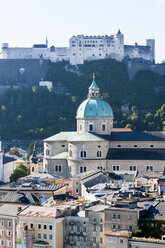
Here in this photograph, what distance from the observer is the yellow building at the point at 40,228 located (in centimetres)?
4609

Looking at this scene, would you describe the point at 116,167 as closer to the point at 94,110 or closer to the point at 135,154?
the point at 135,154

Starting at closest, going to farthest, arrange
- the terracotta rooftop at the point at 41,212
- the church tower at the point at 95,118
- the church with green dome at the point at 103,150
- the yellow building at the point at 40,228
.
A: the yellow building at the point at 40,228, the terracotta rooftop at the point at 41,212, the church with green dome at the point at 103,150, the church tower at the point at 95,118

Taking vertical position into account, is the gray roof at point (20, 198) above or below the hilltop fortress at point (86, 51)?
below

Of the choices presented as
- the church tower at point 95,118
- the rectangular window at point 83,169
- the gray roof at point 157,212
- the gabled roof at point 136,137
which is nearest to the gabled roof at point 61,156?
the church tower at point 95,118

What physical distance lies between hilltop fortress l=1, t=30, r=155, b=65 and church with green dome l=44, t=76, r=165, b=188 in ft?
162

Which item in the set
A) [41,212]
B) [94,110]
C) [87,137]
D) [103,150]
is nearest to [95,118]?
[94,110]

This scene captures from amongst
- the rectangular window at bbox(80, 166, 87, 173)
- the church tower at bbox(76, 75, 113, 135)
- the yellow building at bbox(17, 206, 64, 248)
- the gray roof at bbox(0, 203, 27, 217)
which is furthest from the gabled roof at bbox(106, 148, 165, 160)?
the yellow building at bbox(17, 206, 64, 248)

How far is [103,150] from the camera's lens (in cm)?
7031

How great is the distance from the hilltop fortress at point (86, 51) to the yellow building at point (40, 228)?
7727 centimetres

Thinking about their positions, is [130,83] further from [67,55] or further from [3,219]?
[3,219]

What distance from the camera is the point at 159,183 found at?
56000 millimetres

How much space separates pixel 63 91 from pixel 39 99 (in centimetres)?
520

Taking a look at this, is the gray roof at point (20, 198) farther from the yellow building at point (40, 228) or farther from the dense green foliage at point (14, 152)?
the dense green foliage at point (14, 152)

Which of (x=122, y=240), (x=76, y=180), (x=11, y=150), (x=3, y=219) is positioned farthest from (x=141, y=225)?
(x=11, y=150)
